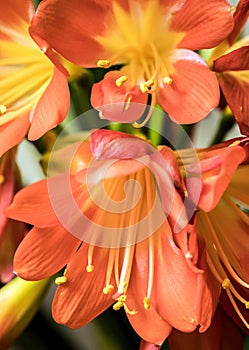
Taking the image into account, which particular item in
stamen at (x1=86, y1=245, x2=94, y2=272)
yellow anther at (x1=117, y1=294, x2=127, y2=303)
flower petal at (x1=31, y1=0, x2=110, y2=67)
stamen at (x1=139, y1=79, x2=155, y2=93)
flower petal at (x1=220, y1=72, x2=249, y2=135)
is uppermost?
flower petal at (x1=31, y1=0, x2=110, y2=67)

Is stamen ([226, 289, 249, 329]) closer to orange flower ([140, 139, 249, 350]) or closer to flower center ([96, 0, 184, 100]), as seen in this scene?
orange flower ([140, 139, 249, 350])

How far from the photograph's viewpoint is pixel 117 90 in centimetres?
47

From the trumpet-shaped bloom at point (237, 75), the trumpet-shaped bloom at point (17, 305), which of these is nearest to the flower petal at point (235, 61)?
the trumpet-shaped bloom at point (237, 75)

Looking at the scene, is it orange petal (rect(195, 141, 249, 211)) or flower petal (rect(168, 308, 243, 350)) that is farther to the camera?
flower petal (rect(168, 308, 243, 350))

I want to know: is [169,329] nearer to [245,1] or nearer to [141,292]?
[141,292]

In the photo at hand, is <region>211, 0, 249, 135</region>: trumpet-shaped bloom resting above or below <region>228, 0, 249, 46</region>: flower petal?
below

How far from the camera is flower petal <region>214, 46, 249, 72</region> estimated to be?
0.46m

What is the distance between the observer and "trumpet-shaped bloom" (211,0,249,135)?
467mm

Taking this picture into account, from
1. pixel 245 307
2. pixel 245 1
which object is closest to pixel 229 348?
pixel 245 307

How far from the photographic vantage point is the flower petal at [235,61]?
0.46m

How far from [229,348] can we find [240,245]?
9 centimetres

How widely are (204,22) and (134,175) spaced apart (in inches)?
5.1

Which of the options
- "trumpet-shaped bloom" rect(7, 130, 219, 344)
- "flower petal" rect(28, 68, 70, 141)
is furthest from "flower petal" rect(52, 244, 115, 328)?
"flower petal" rect(28, 68, 70, 141)

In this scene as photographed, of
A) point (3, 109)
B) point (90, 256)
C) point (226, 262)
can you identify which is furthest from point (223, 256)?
point (3, 109)
